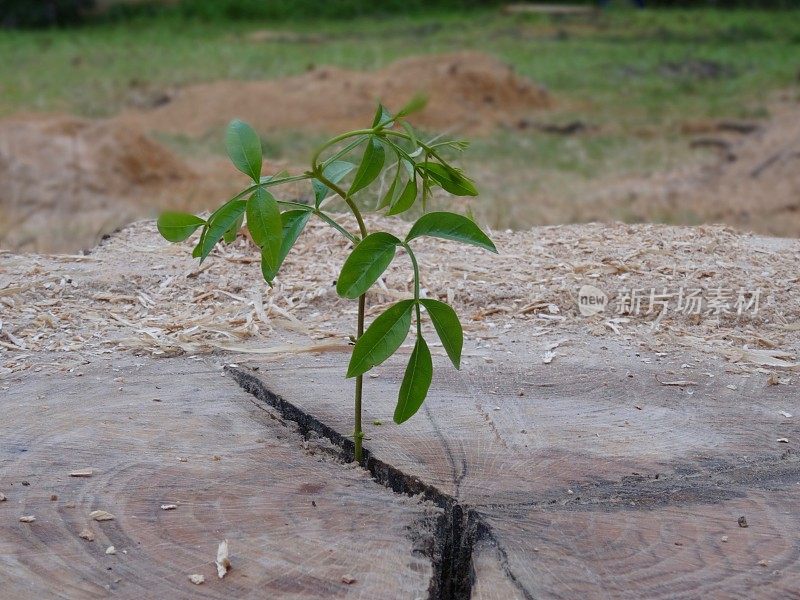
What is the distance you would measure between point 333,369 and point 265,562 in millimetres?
633

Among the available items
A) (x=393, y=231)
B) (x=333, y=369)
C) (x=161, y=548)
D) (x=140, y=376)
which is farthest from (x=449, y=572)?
(x=393, y=231)

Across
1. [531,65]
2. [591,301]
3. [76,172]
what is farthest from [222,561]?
[531,65]

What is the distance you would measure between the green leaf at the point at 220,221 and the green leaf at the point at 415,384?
0.30 meters

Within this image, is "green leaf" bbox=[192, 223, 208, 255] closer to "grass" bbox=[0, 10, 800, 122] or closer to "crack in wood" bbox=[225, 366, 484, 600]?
"crack in wood" bbox=[225, 366, 484, 600]

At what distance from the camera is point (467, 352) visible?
1.94 m

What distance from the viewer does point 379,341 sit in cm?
132

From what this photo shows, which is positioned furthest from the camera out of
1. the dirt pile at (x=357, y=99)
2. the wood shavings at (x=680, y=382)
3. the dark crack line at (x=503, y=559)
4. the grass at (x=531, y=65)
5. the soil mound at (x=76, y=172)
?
the dirt pile at (x=357, y=99)

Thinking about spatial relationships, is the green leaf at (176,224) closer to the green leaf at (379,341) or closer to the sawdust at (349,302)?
the green leaf at (379,341)

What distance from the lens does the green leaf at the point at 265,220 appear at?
1270mm

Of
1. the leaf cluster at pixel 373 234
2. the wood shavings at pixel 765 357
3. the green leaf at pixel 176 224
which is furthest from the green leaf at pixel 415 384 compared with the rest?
the wood shavings at pixel 765 357

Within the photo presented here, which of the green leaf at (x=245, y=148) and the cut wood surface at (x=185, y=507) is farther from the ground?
the green leaf at (x=245, y=148)

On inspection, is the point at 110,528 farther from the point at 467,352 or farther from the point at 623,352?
the point at 623,352

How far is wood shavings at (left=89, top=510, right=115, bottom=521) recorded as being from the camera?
1.29 metres

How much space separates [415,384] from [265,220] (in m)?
0.30
